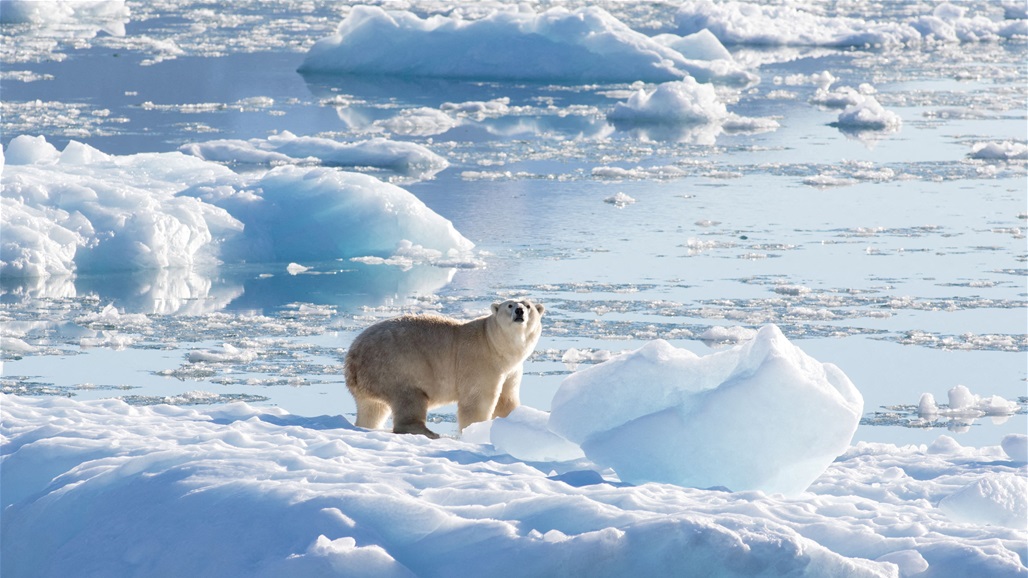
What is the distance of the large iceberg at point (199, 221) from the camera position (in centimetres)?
804

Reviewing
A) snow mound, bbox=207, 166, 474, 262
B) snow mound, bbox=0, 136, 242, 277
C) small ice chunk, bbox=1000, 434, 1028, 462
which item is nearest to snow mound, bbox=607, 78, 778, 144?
snow mound, bbox=207, 166, 474, 262

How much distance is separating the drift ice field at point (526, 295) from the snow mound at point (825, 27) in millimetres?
1458

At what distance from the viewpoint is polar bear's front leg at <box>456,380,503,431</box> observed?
4844 millimetres

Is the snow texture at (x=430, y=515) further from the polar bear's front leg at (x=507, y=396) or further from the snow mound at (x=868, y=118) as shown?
the snow mound at (x=868, y=118)

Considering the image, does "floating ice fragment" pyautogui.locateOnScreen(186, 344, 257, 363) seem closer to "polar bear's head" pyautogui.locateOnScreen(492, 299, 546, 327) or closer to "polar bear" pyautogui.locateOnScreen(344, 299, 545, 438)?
"polar bear" pyautogui.locateOnScreen(344, 299, 545, 438)

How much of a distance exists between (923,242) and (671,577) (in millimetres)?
6384

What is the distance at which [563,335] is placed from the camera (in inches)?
265

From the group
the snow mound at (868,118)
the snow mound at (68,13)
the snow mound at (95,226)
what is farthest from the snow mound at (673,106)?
the snow mound at (68,13)

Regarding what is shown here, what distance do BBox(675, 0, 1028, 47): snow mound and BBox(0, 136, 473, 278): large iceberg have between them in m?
13.5

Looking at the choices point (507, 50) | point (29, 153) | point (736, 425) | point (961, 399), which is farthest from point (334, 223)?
point (507, 50)

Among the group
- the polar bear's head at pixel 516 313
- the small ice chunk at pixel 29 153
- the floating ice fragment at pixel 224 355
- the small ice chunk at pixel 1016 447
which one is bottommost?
the floating ice fragment at pixel 224 355

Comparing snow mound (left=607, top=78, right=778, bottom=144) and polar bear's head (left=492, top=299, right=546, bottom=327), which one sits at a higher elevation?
polar bear's head (left=492, top=299, right=546, bottom=327)

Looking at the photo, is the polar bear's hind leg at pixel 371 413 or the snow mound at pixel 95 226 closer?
the polar bear's hind leg at pixel 371 413

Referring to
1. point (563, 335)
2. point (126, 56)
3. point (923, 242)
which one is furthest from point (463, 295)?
point (126, 56)
